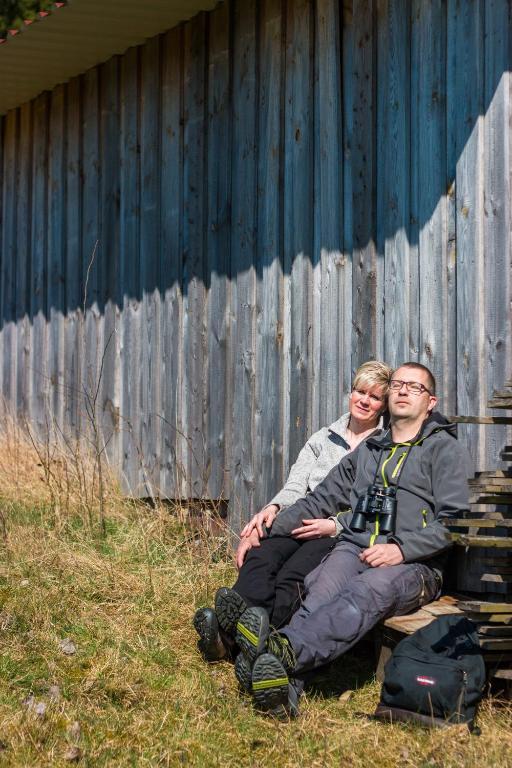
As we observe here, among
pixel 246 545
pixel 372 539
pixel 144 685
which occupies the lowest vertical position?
pixel 144 685

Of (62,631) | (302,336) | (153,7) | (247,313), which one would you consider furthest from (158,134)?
(62,631)

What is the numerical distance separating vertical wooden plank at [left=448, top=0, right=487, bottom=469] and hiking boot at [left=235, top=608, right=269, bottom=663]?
54.0 inches

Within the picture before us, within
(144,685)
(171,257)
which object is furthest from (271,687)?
(171,257)

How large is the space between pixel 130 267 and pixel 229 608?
13.2 feet

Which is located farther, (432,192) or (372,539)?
(432,192)

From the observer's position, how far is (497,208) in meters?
5.18

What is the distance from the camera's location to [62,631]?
17.7ft

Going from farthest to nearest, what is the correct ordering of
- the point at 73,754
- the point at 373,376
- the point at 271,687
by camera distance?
the point at 373,376, the point at 271,687, the point at 73,754

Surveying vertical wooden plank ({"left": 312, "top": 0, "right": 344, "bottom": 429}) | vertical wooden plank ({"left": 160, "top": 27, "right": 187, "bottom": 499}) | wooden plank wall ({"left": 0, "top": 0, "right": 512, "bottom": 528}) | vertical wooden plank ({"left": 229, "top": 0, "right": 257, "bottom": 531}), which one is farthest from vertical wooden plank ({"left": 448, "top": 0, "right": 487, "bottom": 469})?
vertical wooden plank ({"left": 160, "top": 27, "right": 187, "bottom": 499})

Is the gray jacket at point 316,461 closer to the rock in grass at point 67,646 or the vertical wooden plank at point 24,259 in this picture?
the rock in grass at point 67,646

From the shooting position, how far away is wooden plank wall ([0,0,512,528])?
541 centimetres

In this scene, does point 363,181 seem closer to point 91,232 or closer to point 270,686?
point 270,686

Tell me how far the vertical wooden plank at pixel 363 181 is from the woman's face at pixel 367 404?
34 cm

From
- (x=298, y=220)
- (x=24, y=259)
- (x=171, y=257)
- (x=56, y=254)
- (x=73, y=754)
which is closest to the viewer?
(x=73, y=754)
